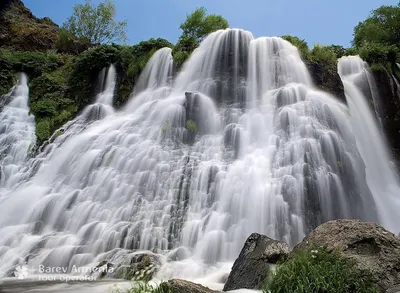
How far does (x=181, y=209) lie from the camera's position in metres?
11.4

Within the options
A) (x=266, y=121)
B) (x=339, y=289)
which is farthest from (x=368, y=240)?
(x=266, y=121)

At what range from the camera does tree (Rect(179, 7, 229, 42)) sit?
30750 millimetres

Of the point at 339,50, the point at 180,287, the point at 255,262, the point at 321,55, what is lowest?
the point at 180,287

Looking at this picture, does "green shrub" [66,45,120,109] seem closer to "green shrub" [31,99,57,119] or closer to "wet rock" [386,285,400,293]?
"green shrub" [31,99,57,119]

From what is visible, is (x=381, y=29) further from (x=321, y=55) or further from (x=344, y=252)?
(x=344, y=252)

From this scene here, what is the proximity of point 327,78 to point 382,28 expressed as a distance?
57.7 feet

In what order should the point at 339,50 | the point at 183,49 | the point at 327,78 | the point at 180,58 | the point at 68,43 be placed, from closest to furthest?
1. the point at 327,78
2. the point at 180,58
3. the point at 183,49
4. the point at 339,50
5. the point at 68,43

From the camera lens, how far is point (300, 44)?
64.3ft

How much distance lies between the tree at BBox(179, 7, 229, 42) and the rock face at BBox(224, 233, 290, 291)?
2556 cm

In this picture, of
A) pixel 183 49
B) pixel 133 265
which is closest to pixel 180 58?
pixel 183 49

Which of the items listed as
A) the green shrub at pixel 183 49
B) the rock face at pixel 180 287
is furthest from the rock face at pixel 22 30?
the rock face at pixel 180 287

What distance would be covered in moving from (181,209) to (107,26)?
87.2ft

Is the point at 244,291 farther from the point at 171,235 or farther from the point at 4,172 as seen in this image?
the point at 4,172

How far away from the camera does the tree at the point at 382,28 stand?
2984 cm
